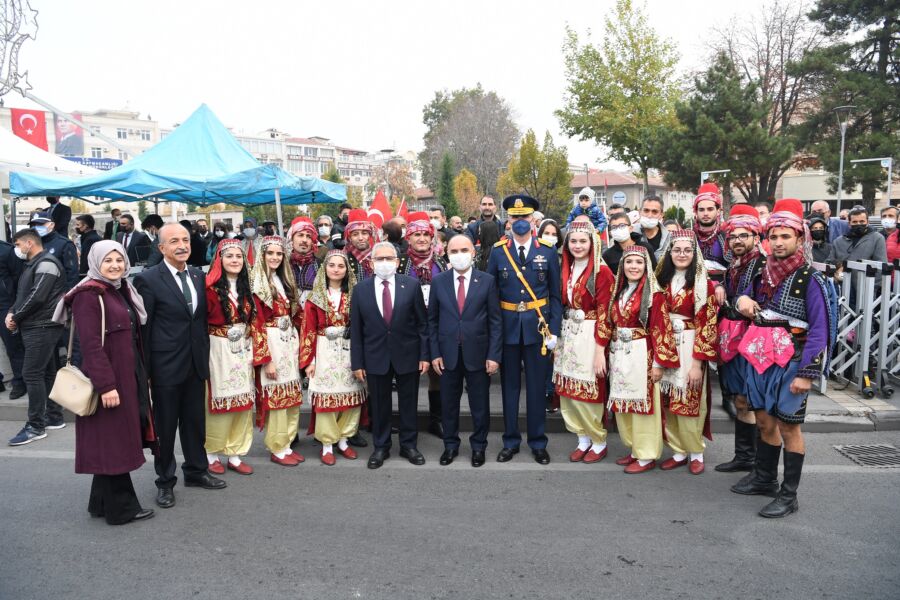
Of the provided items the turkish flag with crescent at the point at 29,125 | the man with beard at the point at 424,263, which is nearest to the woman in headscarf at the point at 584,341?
the man with beard at the point at 424,263

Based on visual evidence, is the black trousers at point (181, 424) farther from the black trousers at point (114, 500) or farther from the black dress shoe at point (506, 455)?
the black dress shoe at point (506, 455)

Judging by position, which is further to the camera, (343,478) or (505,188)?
(505,188)

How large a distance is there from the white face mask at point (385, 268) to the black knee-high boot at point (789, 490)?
3189 mm

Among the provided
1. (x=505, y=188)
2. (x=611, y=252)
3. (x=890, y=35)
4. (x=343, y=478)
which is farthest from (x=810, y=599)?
(x=505, y=188)

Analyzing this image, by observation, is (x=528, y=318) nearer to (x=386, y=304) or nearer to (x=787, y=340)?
(x=386, y=304)

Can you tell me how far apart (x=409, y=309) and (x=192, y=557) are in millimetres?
2405

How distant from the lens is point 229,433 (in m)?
5.28

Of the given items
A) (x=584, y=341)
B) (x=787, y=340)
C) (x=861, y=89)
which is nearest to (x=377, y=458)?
(x=584, y=341)

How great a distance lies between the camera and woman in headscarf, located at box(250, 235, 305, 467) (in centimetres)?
520

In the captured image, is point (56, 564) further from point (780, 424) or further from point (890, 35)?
point (890, 35)

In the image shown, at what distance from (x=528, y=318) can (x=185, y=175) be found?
7.18 meters

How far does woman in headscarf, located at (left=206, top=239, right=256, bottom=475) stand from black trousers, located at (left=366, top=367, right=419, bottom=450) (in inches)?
40.0

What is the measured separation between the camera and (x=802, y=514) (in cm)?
423

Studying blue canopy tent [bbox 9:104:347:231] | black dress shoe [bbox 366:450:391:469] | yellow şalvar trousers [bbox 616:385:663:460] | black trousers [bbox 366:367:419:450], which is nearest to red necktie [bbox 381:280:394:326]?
black trousers [bbox 366:367:419:450]
